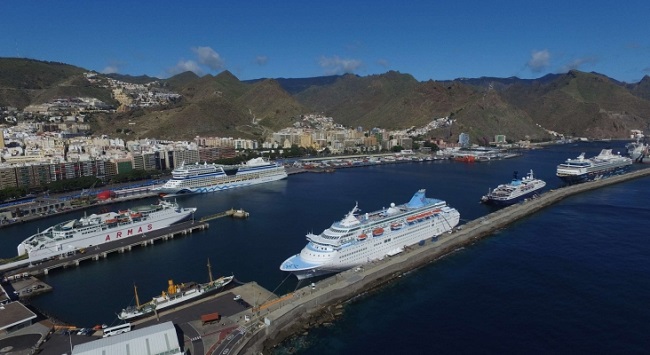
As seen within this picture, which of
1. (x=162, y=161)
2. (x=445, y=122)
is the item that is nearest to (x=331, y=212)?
(x=162, y=161)

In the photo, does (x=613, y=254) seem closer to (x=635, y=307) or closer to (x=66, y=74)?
(x=635, y=307)

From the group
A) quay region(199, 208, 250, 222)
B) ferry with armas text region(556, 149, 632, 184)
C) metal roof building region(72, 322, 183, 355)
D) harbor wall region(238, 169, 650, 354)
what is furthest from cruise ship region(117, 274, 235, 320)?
ferry with armas text region(556, 149, 632, 184)

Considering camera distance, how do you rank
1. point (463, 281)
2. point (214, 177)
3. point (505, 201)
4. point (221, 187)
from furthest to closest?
point (221, 187)
point (214, 177)
point (505, 201)
point (463, 281)

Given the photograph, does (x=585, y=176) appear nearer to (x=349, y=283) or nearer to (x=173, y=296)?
(x=349, y=283)

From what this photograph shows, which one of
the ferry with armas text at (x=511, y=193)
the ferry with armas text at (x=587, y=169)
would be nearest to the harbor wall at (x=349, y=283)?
the ferry with armas text at (x=511, y=193)

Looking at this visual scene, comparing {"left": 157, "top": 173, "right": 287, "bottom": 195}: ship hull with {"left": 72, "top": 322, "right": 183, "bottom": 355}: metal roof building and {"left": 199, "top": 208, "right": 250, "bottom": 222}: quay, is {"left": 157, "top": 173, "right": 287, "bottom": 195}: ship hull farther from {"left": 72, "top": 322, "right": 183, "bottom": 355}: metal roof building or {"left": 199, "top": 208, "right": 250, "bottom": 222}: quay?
{"left": 72, "top": 322, "right": 183, "bottom": 355}: metal roof building

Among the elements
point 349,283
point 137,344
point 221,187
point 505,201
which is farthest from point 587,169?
point 137,344

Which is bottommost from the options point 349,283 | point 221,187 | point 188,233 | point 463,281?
point 463,281
